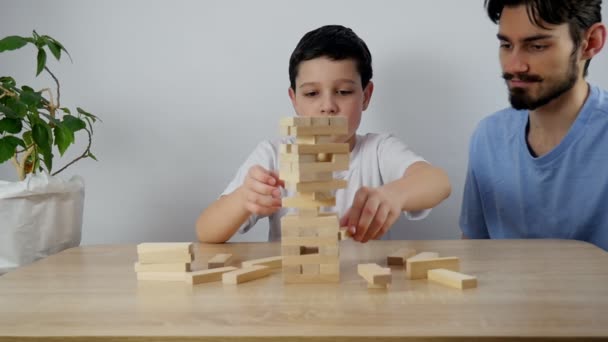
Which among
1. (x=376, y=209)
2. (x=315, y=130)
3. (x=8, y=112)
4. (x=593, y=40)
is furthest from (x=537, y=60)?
(x=8, y=112)

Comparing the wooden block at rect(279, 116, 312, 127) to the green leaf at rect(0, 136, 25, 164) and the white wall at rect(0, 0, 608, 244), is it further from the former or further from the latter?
the white wall at rect(0, 0, 608, 244)

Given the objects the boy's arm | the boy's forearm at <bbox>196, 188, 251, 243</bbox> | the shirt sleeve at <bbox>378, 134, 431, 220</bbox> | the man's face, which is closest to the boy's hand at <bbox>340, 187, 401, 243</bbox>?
the boy's arm

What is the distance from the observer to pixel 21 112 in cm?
162

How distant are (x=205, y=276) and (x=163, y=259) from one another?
0.31 ft

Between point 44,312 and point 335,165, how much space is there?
474mm

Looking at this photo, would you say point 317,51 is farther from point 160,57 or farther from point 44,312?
point 44,312

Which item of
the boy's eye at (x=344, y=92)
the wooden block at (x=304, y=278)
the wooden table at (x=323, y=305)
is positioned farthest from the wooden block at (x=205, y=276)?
the boy's eye at (x=344, y=92)

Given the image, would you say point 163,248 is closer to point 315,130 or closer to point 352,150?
point 315,130

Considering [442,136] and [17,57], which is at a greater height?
[17,57]

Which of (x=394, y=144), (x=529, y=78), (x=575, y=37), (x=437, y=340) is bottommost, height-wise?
(x=437, y=340)

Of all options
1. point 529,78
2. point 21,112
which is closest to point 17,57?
point 21,112

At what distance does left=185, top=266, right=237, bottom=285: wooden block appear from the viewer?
1.06 m

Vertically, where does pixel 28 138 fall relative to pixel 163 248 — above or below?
above

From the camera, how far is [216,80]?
2.08 m
